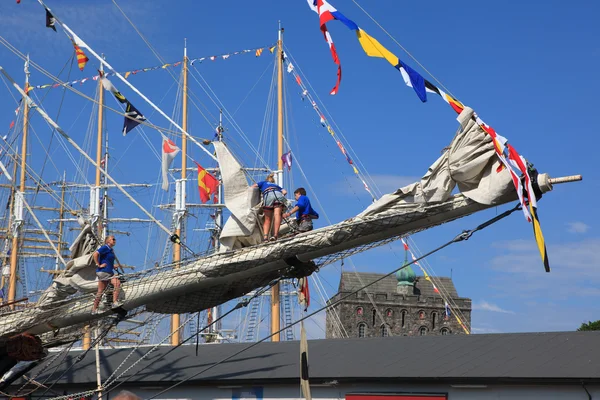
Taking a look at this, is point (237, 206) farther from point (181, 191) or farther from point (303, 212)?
point (181, 191)

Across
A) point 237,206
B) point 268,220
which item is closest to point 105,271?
point 237,206

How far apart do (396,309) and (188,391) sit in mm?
65896

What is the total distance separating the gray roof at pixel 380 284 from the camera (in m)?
88.8

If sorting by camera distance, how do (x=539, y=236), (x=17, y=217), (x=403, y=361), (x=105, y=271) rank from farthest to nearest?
(x=17, y=217), (x=403, y=361), (x=105, y=271), (x=539, y=236)

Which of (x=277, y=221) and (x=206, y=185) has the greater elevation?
(x=206, y=185)

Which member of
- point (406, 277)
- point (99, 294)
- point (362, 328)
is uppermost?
point (406, 277)

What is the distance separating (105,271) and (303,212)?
11.7 feet

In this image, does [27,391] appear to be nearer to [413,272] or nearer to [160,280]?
[160,280]

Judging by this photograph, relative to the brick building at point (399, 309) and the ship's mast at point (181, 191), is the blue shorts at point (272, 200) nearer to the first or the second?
the ship's mast at point (181, 191)

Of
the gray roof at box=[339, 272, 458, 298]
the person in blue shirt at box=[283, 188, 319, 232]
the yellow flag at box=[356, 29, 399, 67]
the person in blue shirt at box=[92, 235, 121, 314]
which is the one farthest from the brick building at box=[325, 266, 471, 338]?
the yellow flag at box=[356, 29, 399, 67]

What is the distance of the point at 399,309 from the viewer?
86.2m

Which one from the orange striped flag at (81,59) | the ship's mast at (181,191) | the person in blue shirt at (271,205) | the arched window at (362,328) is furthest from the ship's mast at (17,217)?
the arched window at (362,328)

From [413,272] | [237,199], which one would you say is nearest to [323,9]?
[237,199]

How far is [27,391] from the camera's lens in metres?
22.8
